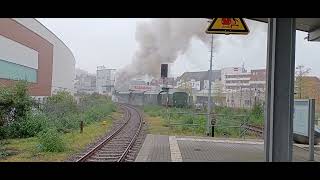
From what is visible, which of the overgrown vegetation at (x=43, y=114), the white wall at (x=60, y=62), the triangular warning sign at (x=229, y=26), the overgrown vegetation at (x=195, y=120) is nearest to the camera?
the triangular warning sign at (x=229, y=26)

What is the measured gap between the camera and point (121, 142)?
11.5 metres

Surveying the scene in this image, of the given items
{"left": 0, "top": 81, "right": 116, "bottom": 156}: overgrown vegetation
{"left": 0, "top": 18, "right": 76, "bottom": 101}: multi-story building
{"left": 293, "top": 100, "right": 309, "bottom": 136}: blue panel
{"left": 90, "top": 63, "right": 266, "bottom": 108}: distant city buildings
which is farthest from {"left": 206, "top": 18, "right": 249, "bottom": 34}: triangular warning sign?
{"left": 0, "top": 18, "right": 76, "bottom": 101}: multi-story building

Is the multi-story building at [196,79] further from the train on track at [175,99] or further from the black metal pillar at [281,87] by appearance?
the black metal pillar at [281,87]

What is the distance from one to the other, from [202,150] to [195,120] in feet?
10.5

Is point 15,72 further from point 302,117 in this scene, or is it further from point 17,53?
point 302,117

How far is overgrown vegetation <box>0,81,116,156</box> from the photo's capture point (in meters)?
9.94

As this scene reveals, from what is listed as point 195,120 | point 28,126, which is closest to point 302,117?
point 195,120

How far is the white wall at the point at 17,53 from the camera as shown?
10767 millimetres

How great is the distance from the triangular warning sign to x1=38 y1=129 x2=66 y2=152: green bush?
5569 mm

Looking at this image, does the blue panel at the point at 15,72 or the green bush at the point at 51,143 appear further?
the blue panel at the point at 15,72

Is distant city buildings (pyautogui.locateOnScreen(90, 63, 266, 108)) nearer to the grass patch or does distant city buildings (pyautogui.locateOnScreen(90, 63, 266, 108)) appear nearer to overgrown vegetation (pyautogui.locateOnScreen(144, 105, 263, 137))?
overgrown vegetation (pyautogui.locateOnScreen(144, 105, 263, 137))

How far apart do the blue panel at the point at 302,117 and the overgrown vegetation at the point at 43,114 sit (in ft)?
18.1

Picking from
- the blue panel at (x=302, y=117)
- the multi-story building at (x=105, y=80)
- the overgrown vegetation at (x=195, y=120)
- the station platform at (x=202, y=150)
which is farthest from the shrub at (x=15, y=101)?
the blue panel at (x=302, y=117)
